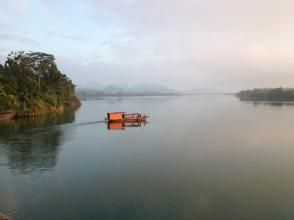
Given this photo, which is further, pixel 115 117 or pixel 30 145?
pixel 115 117

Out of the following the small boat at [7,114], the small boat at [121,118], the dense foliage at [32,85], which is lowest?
the small boat at [121,118]

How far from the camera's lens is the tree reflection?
850 inches

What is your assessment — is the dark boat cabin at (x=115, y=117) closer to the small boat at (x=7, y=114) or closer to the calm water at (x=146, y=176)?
the calm water at (x=146, y=176)

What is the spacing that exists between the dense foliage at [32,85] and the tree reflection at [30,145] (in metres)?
7.73

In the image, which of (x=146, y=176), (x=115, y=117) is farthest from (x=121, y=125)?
(x=146, y=176)

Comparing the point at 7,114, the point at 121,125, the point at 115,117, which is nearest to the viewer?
the point at 121,125

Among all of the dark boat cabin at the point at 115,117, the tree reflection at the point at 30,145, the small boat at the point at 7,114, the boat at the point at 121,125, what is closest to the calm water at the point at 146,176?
the tree reflection at the point at 30,145

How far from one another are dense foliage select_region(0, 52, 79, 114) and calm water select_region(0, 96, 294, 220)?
16103 mm

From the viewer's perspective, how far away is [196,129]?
39969 millimetres

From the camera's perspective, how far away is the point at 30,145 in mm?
27797

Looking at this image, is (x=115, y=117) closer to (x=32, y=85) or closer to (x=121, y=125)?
(x=121, y=125)

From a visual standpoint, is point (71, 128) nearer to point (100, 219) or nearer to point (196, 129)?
point (196, 129)

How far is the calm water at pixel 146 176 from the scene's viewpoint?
13898 millimetres

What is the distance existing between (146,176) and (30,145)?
13.3m
